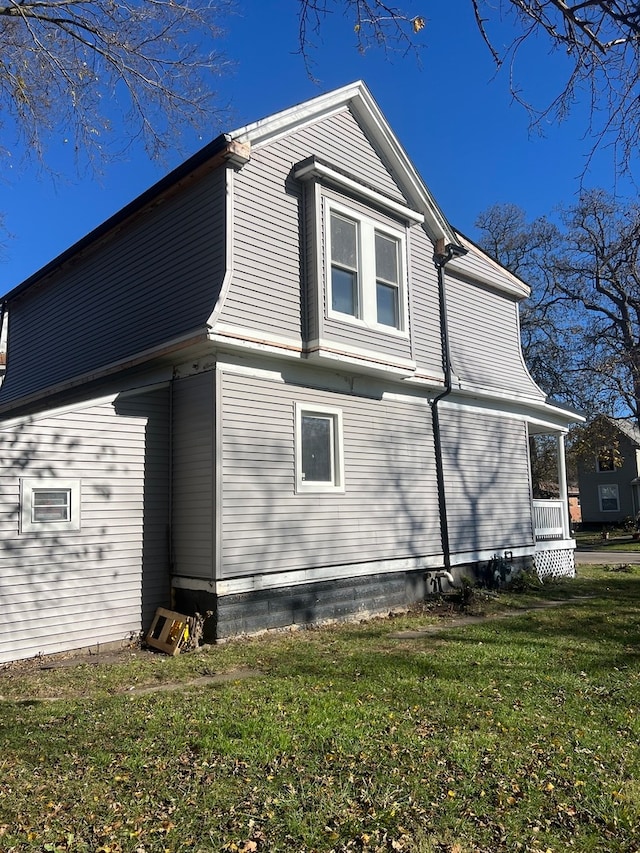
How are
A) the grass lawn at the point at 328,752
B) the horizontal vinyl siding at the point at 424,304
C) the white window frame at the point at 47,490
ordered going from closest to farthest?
the grass lawn at the point at 328,752 < the white window frame at the point at 47,490 < the horizontal vinyl siding at the point at 424,304

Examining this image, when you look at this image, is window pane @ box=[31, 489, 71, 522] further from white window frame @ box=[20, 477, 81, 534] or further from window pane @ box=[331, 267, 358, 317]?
window pane @ box=[331, 267, 358, 317]

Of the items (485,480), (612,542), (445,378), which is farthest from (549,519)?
(612,542)

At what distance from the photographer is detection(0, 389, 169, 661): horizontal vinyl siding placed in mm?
7516

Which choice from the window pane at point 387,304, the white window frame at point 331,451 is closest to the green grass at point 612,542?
the window pane at point 387,304

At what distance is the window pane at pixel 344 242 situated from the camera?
10.2 meters

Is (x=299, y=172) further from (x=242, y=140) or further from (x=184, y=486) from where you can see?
(x=184, y=486)

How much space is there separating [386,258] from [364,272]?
0.92 metres

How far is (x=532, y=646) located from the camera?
8.24 m

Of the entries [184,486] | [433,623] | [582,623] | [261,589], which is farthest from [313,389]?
[582,623]

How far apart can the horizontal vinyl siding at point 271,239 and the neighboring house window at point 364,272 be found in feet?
1.83

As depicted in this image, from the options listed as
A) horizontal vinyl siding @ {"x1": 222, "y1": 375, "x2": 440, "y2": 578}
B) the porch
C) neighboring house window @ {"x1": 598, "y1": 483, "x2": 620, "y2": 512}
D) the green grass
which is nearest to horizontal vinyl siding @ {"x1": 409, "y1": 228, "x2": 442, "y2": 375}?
horizontal vinyl siding @ {"x1": 222, "y1": 375, "x2": 440, "y2": 578}

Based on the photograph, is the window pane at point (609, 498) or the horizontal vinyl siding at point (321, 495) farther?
the window pane at point (609, 498)

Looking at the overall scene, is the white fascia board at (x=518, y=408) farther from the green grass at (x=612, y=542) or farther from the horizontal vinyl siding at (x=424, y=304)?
the green grass at (x=612, y=542)

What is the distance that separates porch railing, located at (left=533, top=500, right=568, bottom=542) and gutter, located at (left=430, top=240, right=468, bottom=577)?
4138 millimetres
